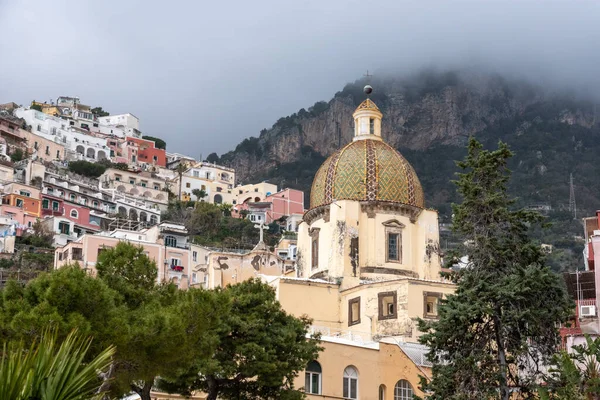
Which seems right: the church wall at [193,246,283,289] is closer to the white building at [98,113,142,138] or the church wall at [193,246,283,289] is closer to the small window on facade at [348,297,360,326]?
the small window on facade at [348,297,360,326]

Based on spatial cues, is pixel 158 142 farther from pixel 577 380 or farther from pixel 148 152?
pixel 577 380

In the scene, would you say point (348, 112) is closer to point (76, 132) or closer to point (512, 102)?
point (512, 102)

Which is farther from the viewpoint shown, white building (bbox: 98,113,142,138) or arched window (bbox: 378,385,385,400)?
white building (bbox: 98,113,142,138)

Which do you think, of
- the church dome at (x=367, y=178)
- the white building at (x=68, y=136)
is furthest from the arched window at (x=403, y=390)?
the white building at (x=68, y=136)

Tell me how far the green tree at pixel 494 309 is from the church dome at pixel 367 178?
16445mm

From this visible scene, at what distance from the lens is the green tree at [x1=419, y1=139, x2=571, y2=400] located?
25906 millimetres

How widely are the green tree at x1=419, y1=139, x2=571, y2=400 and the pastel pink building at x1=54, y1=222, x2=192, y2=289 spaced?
45.8 metres

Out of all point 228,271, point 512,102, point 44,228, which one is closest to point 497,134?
point 512,102

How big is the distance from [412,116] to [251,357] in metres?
116

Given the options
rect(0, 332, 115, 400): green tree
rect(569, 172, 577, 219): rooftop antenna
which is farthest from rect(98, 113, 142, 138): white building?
rect(0, 332, 115, 400): green tree

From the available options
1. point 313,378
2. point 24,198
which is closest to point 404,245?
point 313,378

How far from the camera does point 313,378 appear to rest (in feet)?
109

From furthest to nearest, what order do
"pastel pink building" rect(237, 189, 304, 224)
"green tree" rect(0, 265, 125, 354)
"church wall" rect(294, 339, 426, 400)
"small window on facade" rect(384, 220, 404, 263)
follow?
1. "pastel pink building" rect(237, 189, 304, 224)
2. "small window on facade" rect(384, 220, 404, 263)
3. "church wall" rect(294, 339, 426, 400)
4. "green tree" rect(0, 265, 125, 354)

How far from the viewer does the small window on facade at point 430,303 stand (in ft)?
132
